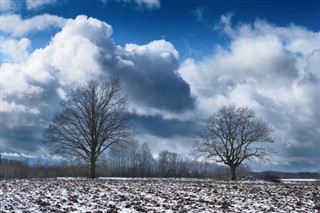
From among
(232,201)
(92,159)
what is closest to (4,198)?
(232,201)

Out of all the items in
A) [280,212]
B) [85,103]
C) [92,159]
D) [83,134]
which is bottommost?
[280,212]

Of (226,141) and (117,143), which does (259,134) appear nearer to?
(226,141)

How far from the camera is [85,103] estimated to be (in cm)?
Result: 5119

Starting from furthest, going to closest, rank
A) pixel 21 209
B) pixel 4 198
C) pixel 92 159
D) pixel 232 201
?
1. pixel 92 159
2. pixel 232 201
3. pixel 4 198
4. pixel 21 209

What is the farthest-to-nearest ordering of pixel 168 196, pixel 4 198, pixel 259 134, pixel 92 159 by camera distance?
1. pixel 259 134
2. pixel 92 159
3. pixel 168 196
4. pixel 4 198

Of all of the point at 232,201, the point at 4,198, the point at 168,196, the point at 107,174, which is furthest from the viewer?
the point at 107,174

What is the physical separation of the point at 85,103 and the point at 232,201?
106 ft

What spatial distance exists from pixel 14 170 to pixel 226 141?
36191mm

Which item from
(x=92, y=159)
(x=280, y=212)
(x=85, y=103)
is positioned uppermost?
(x=85, y=103)

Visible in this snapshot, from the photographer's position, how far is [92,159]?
162ft

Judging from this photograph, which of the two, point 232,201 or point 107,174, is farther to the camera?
point 107,174

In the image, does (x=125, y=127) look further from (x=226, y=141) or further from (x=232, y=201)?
(x=232, y=201)

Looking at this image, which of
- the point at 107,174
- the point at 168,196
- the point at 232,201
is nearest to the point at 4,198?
the point at 168,196

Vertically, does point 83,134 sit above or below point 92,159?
Result: above
